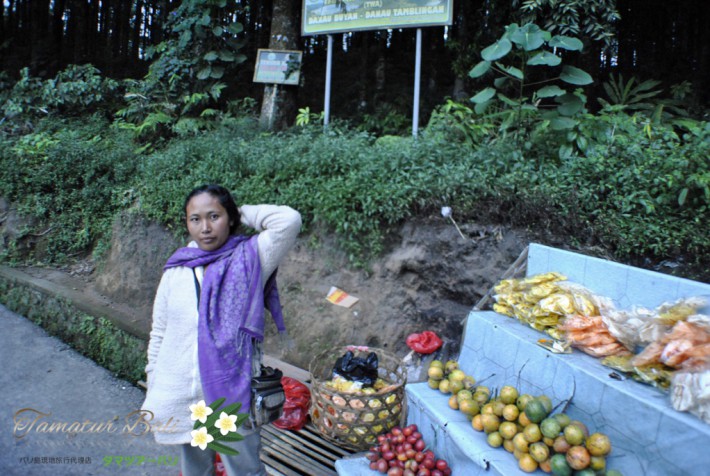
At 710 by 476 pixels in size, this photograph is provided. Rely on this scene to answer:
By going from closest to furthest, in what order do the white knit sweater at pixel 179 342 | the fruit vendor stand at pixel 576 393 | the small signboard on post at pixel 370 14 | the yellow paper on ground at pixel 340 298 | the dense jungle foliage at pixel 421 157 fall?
1. the fruit vendor stand at pixel 576 393
2. the white knit sweater at pixel 179 342
3. the dense jungle foliage at pixel 421 157
4. the yellow paper on ground at pixel 340 298
5. the small signboard on post at pixel 370 14

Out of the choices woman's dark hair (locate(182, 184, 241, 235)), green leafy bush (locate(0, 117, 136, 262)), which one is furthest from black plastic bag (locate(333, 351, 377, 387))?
green leafy bush (locate(0, 117, 136, 262))

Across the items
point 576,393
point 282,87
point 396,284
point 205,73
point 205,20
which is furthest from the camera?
point 205,73

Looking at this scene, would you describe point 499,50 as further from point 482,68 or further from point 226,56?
point 226,56

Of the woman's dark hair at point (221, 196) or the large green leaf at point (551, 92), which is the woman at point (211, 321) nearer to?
the woman's dark hair at point (221, 196)

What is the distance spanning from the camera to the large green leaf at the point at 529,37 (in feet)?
14.5

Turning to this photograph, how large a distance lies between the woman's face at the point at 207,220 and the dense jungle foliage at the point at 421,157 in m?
2.06

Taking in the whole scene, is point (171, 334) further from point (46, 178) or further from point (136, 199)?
point (46, 178)

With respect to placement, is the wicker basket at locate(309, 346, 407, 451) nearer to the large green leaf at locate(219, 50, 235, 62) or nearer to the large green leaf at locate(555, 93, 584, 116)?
the large green leaf at locate(555, 93, 584, 116)

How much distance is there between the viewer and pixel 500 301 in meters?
2.86

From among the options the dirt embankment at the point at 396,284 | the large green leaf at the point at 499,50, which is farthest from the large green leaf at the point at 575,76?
the dirt embankment at the point at 396,284

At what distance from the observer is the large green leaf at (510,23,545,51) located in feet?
14.5

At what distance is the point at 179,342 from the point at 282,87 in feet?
18.7

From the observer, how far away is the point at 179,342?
7.02 ft

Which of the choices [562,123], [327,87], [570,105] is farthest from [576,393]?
[327,87]
